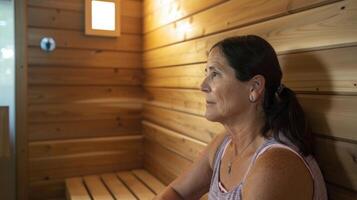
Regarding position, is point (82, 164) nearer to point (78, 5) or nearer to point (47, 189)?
point (47, 189)

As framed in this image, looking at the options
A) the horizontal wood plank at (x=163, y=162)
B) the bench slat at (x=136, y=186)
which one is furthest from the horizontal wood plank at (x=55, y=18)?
the bench slat at (x=136, y=186)

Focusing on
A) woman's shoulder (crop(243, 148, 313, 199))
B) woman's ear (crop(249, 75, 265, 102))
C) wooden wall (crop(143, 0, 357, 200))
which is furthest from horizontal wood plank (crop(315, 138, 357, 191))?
woman's ear (crop(249, 75, 265, 102))

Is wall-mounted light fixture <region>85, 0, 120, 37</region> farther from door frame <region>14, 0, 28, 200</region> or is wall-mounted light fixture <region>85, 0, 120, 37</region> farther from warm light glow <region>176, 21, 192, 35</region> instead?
warm light glow <region>176, 21, 192, 35</region>

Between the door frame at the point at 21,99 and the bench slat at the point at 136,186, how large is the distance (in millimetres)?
716

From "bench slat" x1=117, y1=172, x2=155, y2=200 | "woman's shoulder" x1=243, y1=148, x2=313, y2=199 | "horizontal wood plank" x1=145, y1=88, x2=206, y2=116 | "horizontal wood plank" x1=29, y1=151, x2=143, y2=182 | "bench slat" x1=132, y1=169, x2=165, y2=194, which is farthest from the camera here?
"horizontal wood plank" x1=29, y1=151, x2=143, y2=182

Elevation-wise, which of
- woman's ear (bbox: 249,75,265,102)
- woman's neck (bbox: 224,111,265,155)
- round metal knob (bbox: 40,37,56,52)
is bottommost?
woman's neck (bbox: 224,111,265,155)

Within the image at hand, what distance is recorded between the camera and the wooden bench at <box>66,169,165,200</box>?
2.16 meters

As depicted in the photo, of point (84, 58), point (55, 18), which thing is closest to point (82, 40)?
point (84, 58)

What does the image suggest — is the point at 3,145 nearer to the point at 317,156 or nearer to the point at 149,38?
the point at 149,38

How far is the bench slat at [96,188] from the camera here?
7.07 feet

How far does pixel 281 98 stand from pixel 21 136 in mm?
1999

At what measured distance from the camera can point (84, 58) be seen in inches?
101

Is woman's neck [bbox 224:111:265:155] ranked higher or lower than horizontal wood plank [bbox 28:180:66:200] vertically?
higher

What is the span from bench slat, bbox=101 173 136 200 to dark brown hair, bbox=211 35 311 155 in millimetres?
1334
